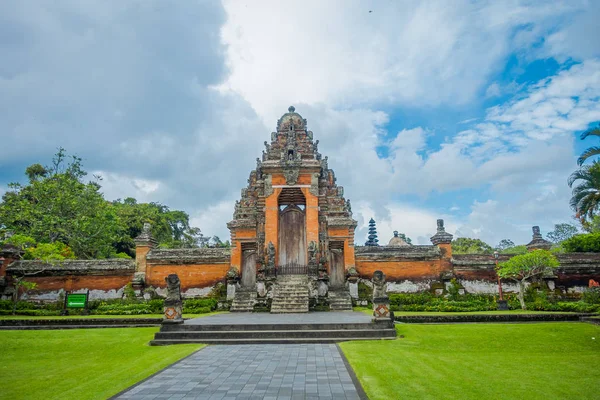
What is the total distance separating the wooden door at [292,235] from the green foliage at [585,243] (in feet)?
51.8

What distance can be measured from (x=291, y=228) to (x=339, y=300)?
5324 mm

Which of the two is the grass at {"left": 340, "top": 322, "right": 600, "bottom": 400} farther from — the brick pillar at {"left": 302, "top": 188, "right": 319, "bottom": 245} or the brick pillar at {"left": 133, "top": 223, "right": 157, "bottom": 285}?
the brick pillar at {"left": 133, "top": 223, "right": 157, "bottom": 285}

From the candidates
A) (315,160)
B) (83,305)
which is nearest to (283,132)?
(315,160)

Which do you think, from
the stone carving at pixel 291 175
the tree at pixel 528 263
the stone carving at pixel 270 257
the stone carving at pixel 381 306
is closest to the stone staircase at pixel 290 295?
the stone carving at pixel 270 257

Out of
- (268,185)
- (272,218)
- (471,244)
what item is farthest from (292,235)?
→ (471,244)

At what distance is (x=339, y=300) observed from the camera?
667 inches

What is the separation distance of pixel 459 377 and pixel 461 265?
46.8ft

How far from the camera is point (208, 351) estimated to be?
8.98 m

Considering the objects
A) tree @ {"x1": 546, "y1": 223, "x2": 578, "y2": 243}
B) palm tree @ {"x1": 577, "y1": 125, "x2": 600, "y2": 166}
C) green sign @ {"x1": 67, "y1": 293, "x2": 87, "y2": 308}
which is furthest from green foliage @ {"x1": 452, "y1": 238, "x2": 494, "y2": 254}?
green sign @ {"x1": 67, "y1": 293, "x2": 87, "y2": 308}

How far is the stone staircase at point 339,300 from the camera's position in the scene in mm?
16562

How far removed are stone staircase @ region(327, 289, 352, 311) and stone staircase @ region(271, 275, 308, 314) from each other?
46.0 inches

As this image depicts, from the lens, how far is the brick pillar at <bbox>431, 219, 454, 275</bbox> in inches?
771

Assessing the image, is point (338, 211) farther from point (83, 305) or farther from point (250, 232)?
point (83, 305)

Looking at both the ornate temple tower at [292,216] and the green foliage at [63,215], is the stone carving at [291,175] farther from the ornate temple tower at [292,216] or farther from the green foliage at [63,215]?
the green foliage at [63,215]
